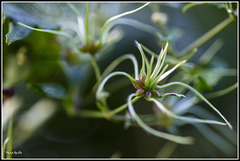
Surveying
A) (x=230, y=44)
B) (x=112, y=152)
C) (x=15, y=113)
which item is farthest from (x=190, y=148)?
(x=15, y=113)

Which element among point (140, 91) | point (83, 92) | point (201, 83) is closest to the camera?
point (140, 91)

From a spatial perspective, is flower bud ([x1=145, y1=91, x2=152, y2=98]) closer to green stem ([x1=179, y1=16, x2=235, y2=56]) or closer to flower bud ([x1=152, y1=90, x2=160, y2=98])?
flower bud ([x1=152, y1=90, x2=160, y2=98])

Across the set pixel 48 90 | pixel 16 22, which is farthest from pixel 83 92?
pixel 16 22

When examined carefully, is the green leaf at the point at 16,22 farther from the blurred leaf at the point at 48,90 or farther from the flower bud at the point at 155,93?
the flower bud at the point at 155,93

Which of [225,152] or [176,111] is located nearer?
[176,111]

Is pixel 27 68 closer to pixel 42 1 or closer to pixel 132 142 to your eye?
pixel 42 1

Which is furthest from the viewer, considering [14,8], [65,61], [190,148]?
[190,148]

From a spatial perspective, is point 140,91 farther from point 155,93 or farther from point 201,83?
point 201,83

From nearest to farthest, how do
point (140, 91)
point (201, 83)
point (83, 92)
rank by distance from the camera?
point (140, 91)
point (201, 83)
point (83, 92)
